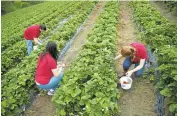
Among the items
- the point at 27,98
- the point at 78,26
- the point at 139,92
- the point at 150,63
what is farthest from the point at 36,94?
the point at 78,26

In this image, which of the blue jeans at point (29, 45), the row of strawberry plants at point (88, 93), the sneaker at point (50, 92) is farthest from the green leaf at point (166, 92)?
the blue jeans at point (29, 45)

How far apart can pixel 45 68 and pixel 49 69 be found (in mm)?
92

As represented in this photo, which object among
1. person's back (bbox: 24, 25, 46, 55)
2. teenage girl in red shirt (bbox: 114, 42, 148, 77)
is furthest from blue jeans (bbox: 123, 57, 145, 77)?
person's back (bbox: 24, 25, 46, 55)

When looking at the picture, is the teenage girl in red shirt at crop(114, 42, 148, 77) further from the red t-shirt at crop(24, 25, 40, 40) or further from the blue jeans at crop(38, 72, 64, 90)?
the red t-shirt at crop(24, 25, 40, 40)

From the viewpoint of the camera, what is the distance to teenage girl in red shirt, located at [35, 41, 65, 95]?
5.89m

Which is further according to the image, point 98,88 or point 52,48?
point 52,48

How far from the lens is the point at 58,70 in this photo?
6.22m

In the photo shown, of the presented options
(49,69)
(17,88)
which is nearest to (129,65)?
(49,69)

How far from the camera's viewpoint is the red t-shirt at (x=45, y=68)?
590 centimetres

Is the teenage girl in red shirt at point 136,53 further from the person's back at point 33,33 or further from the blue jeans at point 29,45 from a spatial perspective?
the blue jeans at point 29,45

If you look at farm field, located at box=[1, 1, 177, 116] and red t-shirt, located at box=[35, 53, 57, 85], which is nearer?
farm field, located at box=[1, 1, 177, 116]

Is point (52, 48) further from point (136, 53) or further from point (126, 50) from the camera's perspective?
point (136, 53)

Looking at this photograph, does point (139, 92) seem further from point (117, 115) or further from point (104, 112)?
point (104, 112)

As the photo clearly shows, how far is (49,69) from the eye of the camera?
19.9 ft
